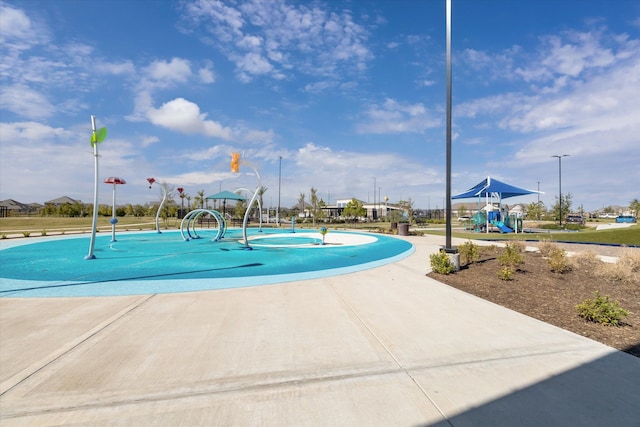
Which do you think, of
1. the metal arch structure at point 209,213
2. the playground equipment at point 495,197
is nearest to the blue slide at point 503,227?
the playground equipment at point 495,197

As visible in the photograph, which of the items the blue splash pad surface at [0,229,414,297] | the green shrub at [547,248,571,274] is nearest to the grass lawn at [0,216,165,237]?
the blue splash pad surface at [0,229,414,297]

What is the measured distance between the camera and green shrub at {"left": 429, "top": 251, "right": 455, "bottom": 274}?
8383 millimetres

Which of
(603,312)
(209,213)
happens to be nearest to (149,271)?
(209,213)

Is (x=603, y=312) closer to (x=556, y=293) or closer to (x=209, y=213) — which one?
(x=556, y=293)

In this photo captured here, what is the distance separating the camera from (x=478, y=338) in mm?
4102

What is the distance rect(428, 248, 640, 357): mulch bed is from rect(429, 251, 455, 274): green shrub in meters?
0.16

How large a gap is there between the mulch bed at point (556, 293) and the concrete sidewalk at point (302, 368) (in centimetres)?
50

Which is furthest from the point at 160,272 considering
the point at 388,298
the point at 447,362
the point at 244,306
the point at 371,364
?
the point at 447,362

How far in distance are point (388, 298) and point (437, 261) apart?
3.27 meters

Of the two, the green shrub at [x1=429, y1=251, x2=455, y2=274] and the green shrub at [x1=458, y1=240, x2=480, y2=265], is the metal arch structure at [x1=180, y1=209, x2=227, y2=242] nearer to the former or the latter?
the green shrub at [x1=429, y1=251, x2=455, y2=274]

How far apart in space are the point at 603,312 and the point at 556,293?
2021 millimetres

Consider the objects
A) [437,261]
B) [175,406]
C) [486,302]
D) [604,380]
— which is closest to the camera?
[175,406]

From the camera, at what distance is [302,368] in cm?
328

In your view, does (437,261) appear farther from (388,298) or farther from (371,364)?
(371,364)
